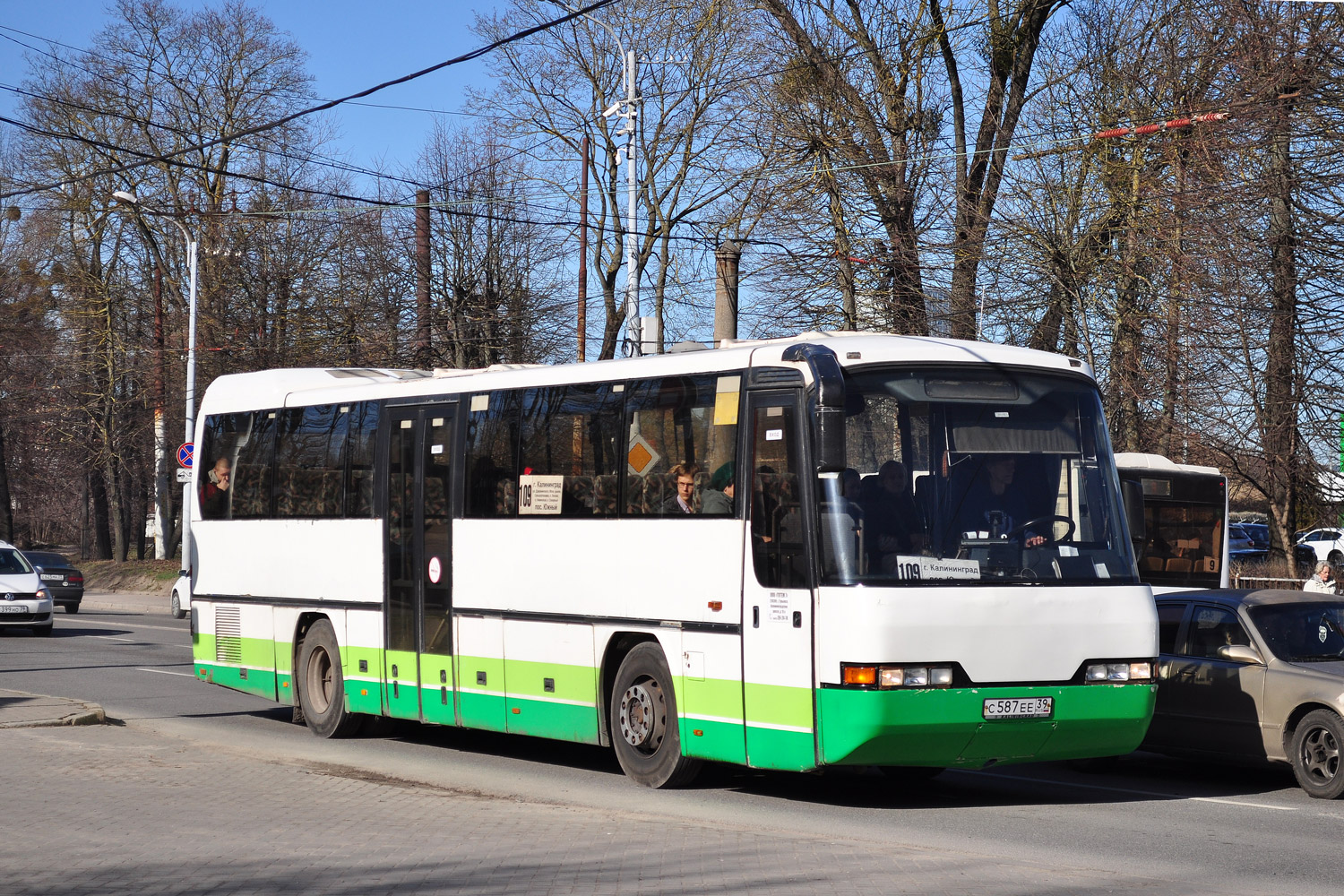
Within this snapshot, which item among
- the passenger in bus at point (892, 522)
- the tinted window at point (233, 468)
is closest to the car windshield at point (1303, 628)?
the passenger in bus at point (892, 522)

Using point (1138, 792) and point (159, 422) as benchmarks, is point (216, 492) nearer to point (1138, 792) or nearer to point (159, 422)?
point (1138, 792)

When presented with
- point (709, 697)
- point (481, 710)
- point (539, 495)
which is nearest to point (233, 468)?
point (481, 710)

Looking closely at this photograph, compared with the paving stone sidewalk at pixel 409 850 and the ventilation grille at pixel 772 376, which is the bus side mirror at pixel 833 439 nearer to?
the ventilation grille at pixel 772 376

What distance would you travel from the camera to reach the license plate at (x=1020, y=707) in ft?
32.2

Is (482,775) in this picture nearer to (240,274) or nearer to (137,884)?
(137,884)

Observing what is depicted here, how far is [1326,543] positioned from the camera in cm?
4069

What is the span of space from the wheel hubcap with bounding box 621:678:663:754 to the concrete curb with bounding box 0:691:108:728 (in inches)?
236

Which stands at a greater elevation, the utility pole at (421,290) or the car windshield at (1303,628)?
the utility pole at (421,290)

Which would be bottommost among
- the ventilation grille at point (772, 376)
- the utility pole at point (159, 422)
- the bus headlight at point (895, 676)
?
the bus headlight at point (895, 676)

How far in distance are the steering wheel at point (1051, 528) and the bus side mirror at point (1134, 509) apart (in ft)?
1.92

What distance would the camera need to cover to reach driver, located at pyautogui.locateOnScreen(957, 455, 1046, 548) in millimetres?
9914

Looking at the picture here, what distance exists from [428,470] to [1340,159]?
14.3 meters

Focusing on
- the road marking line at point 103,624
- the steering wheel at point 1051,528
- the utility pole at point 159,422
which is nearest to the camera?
the steering wheel at point 1051,528

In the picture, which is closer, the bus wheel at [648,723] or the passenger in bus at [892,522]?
the passenger in bus at [892,522]
